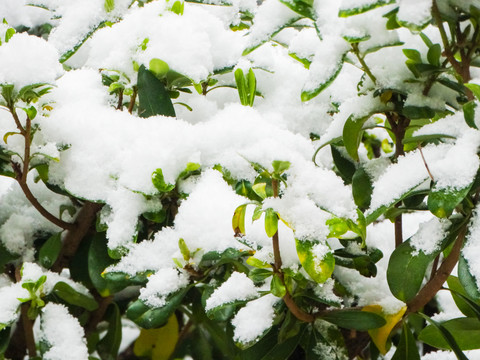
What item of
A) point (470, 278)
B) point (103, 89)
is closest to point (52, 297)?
point (103, 89)

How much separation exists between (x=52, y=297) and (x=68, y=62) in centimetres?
47

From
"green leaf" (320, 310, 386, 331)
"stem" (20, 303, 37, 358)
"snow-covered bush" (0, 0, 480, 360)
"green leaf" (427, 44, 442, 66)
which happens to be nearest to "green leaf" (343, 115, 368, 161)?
"snow-covered bush" (0, 0, 480, 360)

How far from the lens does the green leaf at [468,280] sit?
2.11 feet

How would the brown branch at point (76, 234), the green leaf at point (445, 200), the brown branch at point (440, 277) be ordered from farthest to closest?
the brown branch at point (76, 234), the brown branch at point (440, 277), the green leaf at point (445, 200)

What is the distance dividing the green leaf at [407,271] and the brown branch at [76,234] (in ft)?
1.67

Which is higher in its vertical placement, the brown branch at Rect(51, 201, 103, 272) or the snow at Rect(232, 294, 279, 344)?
the snow at Rect(232, 294, 279, 344)

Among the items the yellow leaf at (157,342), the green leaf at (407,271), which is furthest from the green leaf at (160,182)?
the yellow leaf at (157,342)

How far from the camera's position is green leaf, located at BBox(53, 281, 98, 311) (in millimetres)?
902

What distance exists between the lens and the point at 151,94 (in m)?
0.89

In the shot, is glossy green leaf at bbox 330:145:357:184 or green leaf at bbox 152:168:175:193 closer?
green leaf at bbox 152:168:175:193

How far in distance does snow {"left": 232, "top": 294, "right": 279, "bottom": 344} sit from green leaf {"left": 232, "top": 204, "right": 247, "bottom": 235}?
0.35 feet

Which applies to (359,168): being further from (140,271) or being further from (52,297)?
(52,297)

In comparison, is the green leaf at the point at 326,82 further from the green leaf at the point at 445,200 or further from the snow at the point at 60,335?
the snow at the point at 60,335

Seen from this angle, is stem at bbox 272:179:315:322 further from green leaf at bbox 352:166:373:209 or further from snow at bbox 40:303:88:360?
snow at bbox 40:303:88:360
